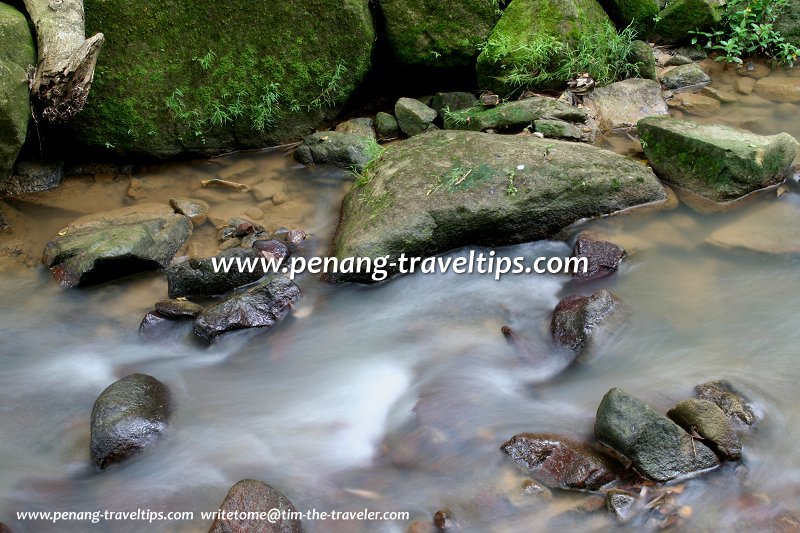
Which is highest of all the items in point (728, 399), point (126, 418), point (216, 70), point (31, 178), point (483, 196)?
point (216, 70)

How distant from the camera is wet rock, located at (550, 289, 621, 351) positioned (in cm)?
439

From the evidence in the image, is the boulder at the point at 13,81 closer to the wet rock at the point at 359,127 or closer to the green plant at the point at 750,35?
the wet rock at the point at 359,127

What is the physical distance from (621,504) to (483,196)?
2.54m

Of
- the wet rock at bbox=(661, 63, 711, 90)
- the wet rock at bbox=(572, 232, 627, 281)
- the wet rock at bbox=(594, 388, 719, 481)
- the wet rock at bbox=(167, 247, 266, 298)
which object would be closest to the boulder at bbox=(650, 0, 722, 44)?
the wet rock at bbox=(661, 63, 711, 90)

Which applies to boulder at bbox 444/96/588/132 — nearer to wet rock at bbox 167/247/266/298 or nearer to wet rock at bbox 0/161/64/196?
wet rock at bbox 167/247/266/298

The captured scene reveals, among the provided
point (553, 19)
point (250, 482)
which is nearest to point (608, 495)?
point (250, 482)

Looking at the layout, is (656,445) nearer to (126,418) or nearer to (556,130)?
(126,418)

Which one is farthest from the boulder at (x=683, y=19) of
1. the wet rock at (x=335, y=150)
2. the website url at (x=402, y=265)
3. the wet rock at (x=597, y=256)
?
the website url at (x=402, y=265)

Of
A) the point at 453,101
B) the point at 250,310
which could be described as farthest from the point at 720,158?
the point at 250,310

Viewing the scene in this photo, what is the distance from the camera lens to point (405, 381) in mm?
4359

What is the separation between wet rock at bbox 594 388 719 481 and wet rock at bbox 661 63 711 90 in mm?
4794

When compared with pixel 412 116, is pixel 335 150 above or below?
below

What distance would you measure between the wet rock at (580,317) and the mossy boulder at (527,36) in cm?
304

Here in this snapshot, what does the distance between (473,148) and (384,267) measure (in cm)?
131
